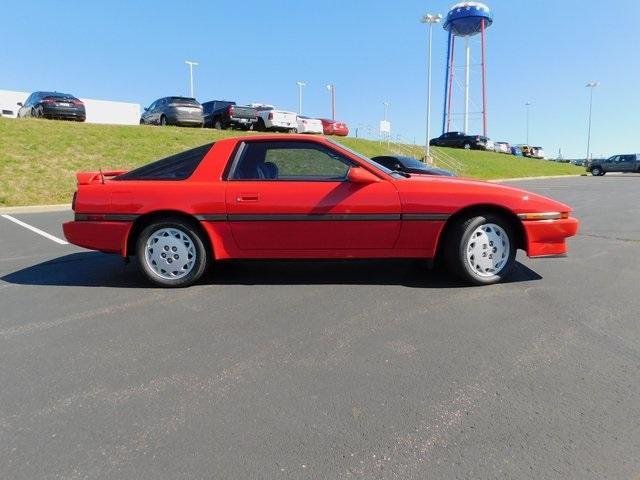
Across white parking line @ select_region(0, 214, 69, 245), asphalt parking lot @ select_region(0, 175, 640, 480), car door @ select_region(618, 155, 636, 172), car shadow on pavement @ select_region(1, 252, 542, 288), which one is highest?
car door @ select_region(618, 155, 636, 172)

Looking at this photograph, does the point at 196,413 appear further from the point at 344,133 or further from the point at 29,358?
the point at 344,133

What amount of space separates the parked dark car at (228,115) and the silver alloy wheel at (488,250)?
18.4 meters

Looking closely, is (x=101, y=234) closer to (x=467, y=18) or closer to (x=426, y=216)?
(x=426, y=216)

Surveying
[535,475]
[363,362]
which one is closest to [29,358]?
[363,362]

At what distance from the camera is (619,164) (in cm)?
3447

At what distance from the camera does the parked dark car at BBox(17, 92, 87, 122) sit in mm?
17750

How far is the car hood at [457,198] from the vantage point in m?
4.01

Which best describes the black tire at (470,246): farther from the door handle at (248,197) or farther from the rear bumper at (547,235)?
the door handle at (248,197)

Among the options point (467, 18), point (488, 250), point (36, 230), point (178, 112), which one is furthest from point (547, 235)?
point (467, 18)

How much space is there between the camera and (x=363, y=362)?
267 centimetres

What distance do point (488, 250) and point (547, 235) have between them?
55 cm

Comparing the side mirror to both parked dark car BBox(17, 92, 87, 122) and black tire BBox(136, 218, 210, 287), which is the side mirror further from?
parked dark car BBox(17, 92, 87, 122)

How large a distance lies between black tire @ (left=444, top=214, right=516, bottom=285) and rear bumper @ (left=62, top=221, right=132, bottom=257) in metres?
2.94

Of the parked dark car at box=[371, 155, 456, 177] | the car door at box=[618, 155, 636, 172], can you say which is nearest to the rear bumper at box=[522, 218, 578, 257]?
the parked dark car at box=[371, 155, 456, 177]
